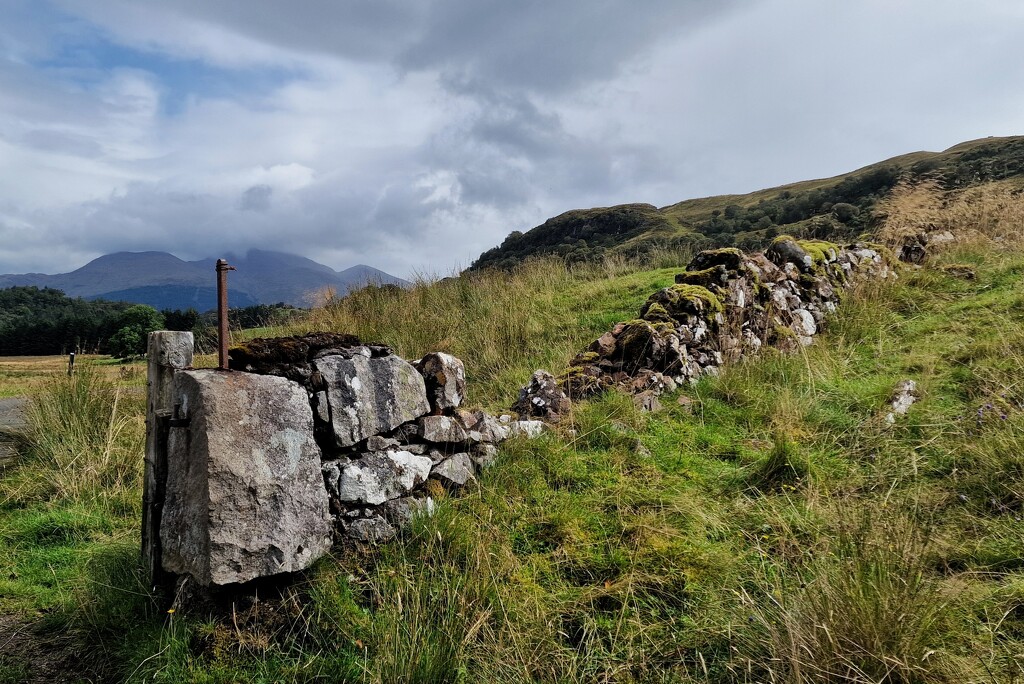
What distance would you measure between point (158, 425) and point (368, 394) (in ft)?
4.00

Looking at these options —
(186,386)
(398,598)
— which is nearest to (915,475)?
(398,598)

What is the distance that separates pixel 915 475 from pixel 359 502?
3.80 m

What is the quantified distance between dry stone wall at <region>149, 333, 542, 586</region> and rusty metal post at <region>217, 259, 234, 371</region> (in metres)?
0.14

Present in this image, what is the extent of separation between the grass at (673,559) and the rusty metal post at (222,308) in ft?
4.51

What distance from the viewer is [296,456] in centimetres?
312

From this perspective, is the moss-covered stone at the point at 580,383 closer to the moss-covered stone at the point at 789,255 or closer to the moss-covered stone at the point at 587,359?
the moss-covered stone at the point at 587,359

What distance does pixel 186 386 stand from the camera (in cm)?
300

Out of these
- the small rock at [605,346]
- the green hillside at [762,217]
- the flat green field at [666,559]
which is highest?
the green hillside at [762,217]

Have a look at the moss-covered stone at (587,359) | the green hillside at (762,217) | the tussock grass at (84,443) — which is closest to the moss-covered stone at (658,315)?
the moss-covered stone at (587,359)

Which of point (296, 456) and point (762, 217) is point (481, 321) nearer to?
point (296, 456)

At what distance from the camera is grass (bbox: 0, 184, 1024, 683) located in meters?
2.33

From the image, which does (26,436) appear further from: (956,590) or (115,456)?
(956,590)

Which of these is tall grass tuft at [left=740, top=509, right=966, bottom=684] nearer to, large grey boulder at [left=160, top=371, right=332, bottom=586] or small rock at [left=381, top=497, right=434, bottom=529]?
small rock at [left=381, top=497, right=434, bottom=529]

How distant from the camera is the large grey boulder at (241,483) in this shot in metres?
2.77
